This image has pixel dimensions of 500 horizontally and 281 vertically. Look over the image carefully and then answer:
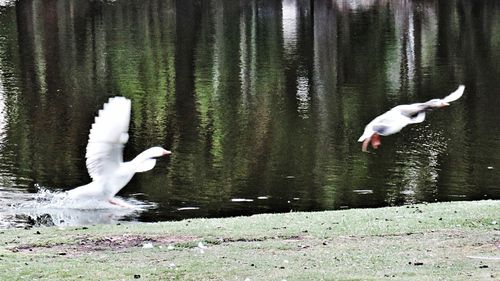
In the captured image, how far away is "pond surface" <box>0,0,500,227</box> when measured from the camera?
25.1 meters

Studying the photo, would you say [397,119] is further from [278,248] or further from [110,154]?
[110,154]

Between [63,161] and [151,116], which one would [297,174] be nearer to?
[63,161]

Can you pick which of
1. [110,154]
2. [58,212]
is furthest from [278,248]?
[58,212]

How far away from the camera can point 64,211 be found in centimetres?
2148

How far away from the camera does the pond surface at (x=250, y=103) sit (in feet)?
82.3

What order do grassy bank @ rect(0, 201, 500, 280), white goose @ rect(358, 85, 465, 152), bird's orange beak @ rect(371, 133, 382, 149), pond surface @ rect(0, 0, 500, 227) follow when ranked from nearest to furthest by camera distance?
bird's orange beak @ rect(371, 133, 382, 149) < white goose @ rect(358, 85, 465, 152) < grassy bank @ rect(0, 201, 500, 280) < pond surface @ rect(0, 0, 500, 227)

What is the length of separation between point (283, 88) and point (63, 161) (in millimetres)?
16752

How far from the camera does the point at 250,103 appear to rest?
39500mm

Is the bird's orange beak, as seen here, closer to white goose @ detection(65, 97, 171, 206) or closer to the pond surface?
white goose @ detection(65, 97, 171, 206)

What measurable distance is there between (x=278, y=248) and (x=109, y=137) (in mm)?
2618

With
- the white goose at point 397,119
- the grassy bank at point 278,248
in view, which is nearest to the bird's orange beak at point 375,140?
the white goose at point 397,119

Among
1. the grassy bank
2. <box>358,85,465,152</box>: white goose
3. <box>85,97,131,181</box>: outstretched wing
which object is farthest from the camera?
<box>85,97,131,181</box>: outstretched wing

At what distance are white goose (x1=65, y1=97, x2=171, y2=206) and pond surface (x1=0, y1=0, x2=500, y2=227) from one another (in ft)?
22.2

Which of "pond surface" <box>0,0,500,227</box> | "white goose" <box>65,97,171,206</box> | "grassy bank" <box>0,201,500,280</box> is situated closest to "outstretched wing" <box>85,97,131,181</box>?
"white goose" <box>65,97,171,206</box>
